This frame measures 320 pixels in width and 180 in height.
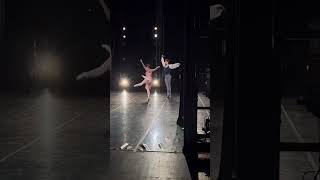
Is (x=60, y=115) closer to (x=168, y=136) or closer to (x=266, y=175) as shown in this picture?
(x=168, y=136)

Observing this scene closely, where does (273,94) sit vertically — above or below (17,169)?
above

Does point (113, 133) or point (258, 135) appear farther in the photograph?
point (113, 133)

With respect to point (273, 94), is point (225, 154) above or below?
below

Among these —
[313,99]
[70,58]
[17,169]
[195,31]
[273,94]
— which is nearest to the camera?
[273,94]

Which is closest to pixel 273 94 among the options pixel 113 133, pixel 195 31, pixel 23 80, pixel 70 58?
pixel 195 31

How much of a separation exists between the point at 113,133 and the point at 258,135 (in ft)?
35.3

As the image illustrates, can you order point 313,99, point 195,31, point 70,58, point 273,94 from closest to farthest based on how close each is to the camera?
point 273,94, point 195,31, point 313,99, point 70,58

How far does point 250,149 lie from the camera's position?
3.14 metres

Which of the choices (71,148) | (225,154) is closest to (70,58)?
(71,148)

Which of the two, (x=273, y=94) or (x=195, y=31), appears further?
(x=195, y=31)

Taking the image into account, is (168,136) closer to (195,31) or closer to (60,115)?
(195,31)

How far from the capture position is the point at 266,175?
316 cm

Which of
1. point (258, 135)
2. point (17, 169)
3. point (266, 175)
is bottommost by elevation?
point (17, 169)

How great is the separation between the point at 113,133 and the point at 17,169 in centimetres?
497
